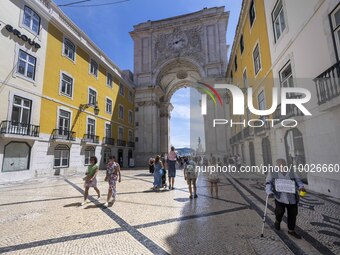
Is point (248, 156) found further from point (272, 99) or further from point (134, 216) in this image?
point (134, 216)

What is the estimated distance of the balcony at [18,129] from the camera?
10.7m

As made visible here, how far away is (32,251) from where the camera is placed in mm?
3021

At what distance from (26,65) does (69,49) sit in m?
4.86

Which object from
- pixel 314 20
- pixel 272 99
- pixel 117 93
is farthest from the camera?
pixel 117 93

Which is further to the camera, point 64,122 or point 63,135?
point 64,122

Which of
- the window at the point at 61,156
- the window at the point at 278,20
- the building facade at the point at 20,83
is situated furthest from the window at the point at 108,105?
the window at the point at 278,20

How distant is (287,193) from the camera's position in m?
3.53

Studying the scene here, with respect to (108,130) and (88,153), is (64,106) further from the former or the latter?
(108,130)

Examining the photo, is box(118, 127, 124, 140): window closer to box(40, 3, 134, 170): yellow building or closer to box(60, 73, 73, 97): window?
box(40, 3, 134, 170): yellow building

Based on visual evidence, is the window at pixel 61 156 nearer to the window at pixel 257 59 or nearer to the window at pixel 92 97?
the window at pixel 92 97

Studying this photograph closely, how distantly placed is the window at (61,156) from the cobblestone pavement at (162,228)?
8.87 m

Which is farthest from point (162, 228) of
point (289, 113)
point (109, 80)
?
point (109, 80)

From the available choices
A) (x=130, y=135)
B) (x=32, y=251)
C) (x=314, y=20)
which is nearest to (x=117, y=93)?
(x=130, y=135)

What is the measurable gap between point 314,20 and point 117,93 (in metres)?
21.3
